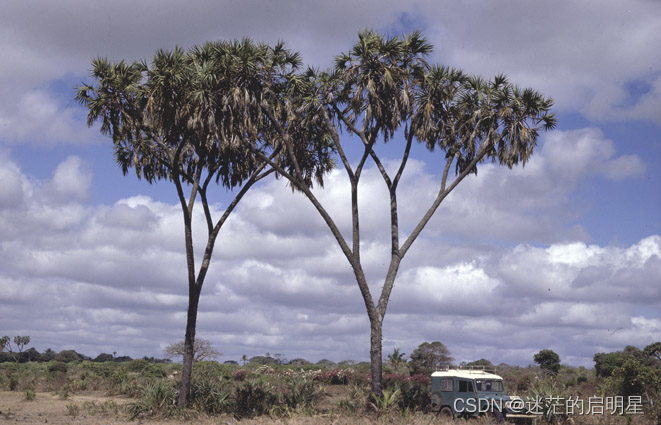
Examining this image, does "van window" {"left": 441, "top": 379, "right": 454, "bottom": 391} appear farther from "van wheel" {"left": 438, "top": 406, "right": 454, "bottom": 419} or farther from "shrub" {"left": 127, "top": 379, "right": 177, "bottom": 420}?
"shrub" {"left": 127, "top": 379, "right": 177, "bottom": 420}

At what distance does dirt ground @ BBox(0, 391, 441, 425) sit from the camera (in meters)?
20.2

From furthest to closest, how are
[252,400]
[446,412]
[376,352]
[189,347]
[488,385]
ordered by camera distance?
1. [189,347]
2. [252,400]
3. [376,352]
4. [446,412]
5. [488,385]

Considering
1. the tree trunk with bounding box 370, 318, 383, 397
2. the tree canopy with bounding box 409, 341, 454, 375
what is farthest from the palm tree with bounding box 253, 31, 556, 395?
the tree canopy with bounding box 409, 341, 454, 375

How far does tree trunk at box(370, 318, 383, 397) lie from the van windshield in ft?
12.9

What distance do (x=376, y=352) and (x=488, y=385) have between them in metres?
4.53

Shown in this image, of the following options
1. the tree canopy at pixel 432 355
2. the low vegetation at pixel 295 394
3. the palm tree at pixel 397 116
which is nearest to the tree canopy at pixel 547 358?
the tree canopy at pixel 432 355

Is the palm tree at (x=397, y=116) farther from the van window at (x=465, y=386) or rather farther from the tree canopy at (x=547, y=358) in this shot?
the tree canopy at (x=547, y=358)

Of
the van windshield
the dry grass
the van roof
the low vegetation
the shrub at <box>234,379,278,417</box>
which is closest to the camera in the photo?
the dry grass

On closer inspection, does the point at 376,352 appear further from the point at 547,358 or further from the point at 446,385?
the point at 547,358

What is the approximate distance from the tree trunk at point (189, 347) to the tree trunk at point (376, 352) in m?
7.12

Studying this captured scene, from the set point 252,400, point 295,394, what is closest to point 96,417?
point 252,400

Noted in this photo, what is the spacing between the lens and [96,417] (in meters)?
24.3

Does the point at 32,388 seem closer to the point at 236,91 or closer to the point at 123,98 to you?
the point at 123,98

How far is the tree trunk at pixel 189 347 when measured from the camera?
2488 cm
